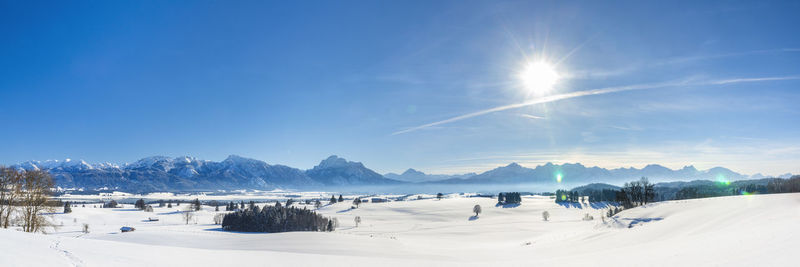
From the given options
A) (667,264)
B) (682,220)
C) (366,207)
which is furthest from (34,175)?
(366,207)

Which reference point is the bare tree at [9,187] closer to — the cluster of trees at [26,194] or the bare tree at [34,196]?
the cluster of trees at [26,194]

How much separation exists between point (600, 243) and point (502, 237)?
4015cm

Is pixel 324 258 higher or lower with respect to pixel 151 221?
higher

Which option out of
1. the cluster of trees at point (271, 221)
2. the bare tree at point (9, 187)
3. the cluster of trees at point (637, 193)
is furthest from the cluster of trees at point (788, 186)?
the bare tree at point (9, 187)

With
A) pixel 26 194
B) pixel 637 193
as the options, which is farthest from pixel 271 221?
pixel 637 193

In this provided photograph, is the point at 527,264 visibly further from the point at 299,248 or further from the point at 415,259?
the point at 299,248

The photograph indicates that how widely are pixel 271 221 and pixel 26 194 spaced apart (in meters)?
67.3

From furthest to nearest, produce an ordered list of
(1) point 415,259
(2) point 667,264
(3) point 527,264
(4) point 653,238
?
(4) point 653,238, (1) point 415,259, (3) point 527,264, (2) point 667,264

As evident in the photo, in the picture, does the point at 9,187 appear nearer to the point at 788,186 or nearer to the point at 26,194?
the point at 26,194

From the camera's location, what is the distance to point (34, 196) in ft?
108

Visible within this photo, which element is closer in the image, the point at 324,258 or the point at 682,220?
the point at 324,258

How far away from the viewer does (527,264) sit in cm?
2628

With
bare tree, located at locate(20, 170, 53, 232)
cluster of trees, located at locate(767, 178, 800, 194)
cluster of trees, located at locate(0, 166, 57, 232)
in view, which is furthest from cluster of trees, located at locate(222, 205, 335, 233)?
cluster of trees, located at locate(767, 178, 800, 194)

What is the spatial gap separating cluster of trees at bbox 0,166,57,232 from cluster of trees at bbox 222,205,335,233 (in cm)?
6264
